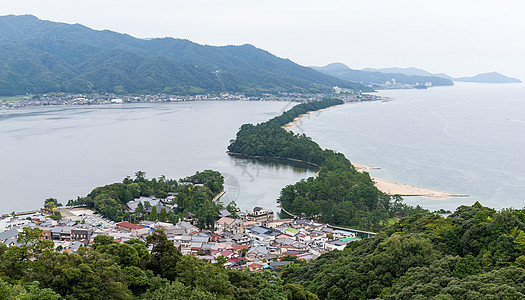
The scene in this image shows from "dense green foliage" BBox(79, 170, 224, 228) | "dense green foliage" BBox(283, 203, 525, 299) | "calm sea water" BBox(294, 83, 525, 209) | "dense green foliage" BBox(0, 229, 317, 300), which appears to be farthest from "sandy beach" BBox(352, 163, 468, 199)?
"dense green foliage" BBox(0, 229, 317, 300)

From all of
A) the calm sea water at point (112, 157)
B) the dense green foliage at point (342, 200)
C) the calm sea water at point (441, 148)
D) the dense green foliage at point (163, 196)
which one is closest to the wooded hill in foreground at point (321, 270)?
the dense green foliage at point (342, 200)

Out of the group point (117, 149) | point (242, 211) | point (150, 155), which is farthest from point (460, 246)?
point (117, 149)

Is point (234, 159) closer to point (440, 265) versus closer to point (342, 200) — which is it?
point (342, 200)

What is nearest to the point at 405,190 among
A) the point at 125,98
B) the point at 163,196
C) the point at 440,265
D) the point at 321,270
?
the point at 163,196

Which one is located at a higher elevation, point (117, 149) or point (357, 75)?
point (357, 75)

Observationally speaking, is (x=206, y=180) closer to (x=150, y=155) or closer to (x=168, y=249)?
(x=150, y=155)
